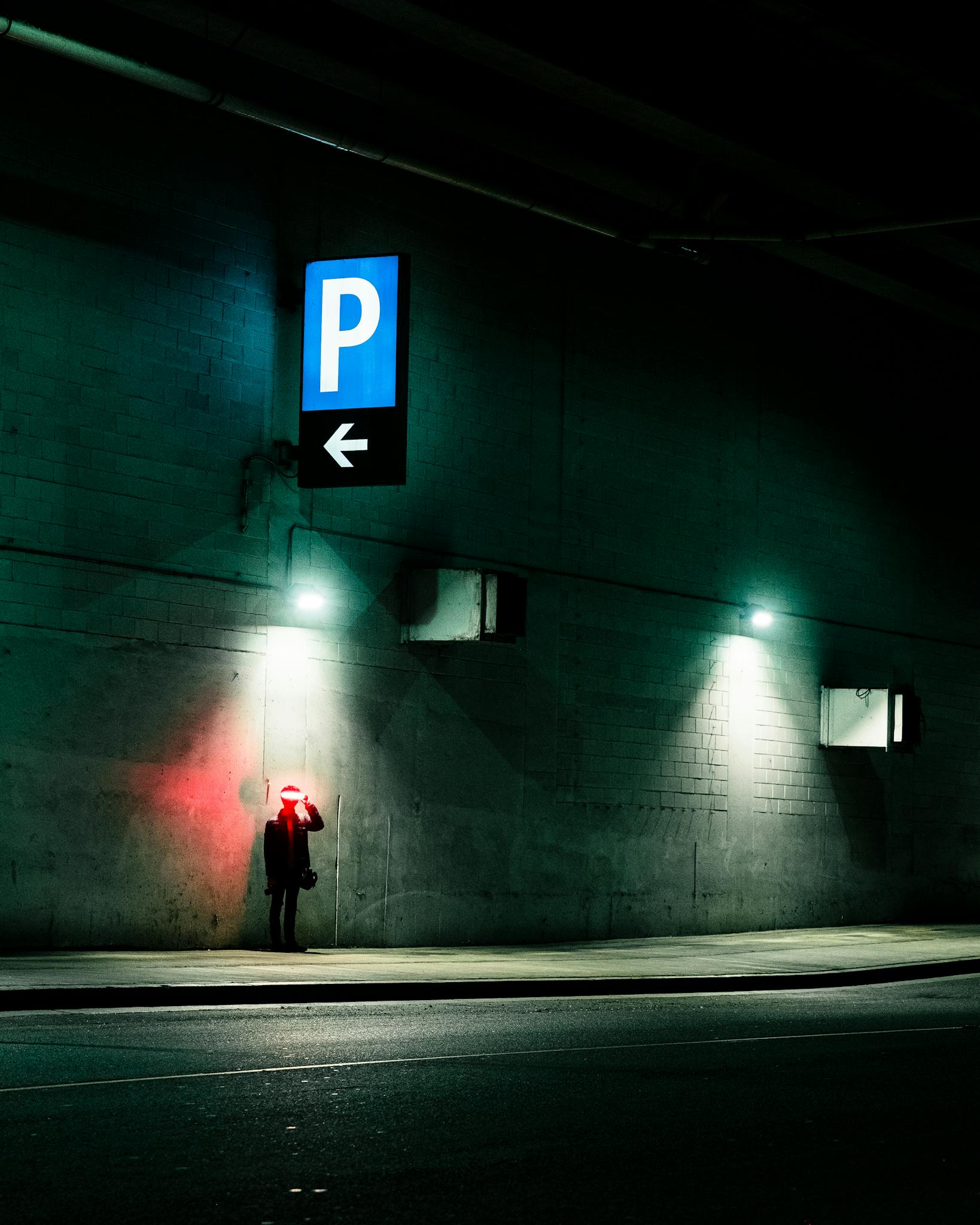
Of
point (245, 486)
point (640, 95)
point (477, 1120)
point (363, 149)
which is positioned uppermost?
point (640, 95)

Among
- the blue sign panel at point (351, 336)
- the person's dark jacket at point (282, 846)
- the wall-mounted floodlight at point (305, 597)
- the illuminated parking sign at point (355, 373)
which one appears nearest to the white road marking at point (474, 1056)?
the person's dark jacket at point (282, 846)

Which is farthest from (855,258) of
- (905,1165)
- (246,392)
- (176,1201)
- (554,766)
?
(176,1201)

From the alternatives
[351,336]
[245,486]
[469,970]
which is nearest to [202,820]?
[469,970]

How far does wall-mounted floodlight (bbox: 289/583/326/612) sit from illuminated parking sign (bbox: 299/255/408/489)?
1557 mm

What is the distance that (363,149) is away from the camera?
19734 millimetres

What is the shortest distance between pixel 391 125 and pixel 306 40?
1654mm

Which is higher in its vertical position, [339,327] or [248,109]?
[248,109]

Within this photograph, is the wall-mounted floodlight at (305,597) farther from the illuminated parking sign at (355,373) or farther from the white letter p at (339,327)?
the white letter p at (339,327)

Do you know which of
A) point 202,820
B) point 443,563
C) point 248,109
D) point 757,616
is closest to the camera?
point 248,109

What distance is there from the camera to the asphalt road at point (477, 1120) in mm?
6727

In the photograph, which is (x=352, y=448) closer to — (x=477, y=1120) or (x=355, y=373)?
(x=355, y=373)

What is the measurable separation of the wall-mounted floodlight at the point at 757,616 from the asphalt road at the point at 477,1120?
12644 mm

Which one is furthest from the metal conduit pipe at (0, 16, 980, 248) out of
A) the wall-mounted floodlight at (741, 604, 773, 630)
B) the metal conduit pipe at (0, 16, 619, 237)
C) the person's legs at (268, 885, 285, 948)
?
the person's legs at (268, 885, 285, 948)

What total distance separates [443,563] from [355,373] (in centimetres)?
350
